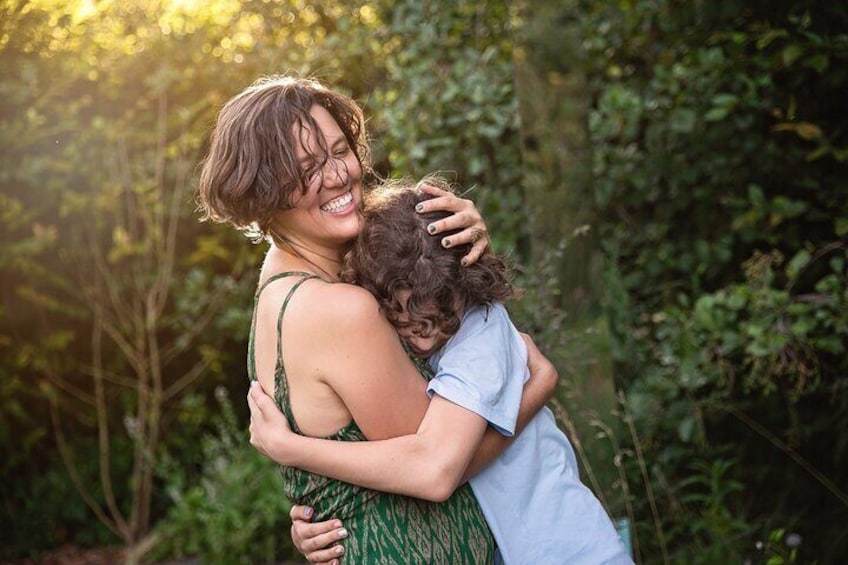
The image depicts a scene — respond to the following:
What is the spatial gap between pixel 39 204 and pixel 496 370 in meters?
4.81

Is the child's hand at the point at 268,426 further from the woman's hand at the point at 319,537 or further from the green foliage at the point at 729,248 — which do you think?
the green foliage at the point at 729,248

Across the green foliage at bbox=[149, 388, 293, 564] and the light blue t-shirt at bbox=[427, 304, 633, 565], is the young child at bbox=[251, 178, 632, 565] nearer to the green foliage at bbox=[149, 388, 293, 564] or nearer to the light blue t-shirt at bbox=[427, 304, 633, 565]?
the light blue t-shirt at bbox=[427, 304, 633, 565]

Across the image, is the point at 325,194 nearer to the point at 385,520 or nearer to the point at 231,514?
the point at 385,520

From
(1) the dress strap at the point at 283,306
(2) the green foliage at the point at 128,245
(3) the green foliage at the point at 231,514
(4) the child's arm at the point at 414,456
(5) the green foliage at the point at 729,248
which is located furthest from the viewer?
(2) the green foliage at the point at 128,245

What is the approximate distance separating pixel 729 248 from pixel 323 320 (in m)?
3.10

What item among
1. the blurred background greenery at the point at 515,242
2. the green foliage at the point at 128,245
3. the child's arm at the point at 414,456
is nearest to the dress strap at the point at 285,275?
the child's arm at the point at 414,456

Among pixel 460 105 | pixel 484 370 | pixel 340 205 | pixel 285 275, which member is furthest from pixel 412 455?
pixel 460 105

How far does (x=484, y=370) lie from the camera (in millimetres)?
2086

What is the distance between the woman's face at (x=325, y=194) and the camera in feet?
7.14

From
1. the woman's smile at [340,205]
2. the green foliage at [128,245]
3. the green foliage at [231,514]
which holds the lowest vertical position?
the green foliage at [231,514]

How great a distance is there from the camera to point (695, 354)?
4.02 meters

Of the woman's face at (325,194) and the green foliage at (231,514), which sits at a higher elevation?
the woman's face at (325,194)

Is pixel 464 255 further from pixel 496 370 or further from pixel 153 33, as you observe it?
pixel 153 33

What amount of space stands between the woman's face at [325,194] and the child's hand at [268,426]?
1.12 feet
